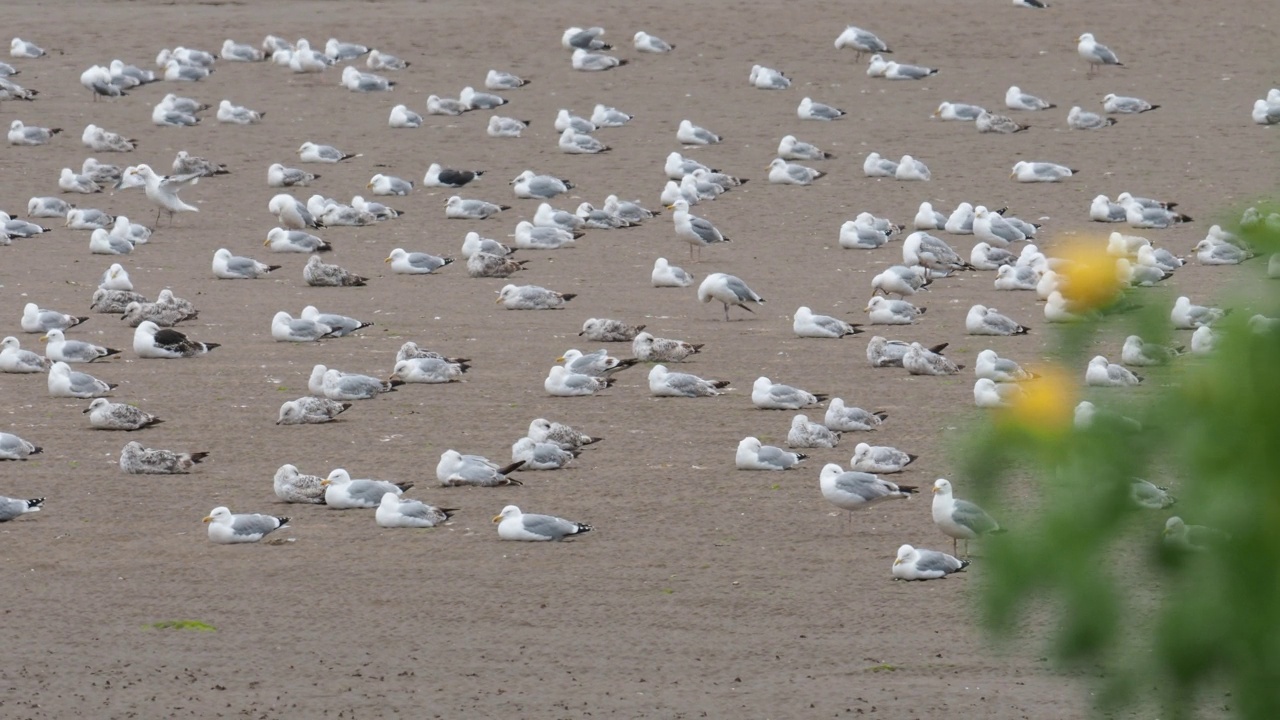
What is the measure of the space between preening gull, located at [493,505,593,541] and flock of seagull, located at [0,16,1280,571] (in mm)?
11

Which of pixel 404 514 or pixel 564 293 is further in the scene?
pixel 564 293

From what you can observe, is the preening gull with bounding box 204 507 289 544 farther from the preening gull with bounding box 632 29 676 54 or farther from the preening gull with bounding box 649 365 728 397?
the preening gull with bounding box 632 29 676 54

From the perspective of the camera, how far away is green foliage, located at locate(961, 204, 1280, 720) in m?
2.20

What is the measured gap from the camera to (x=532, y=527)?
10844 mm

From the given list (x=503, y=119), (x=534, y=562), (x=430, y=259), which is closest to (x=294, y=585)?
(x=534, y=562)

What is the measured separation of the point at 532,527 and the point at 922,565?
89.5 inches

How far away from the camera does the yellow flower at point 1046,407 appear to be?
2207mm

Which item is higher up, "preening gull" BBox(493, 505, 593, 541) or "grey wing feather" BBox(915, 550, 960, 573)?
"grey wing feather" BBox(915, 550, 960, 573)

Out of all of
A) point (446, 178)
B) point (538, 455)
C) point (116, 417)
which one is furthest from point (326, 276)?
point (538, 455)

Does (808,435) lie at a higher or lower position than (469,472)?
lower

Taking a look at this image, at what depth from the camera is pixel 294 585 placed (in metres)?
10.2

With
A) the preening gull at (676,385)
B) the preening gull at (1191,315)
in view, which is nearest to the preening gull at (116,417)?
the preening gull at (676,385)

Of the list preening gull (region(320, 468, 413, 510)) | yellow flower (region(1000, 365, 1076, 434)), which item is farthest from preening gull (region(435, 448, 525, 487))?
yellow flower (region(1000, 365, 1076, 434))

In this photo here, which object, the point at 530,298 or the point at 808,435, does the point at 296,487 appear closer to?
the point at 808,435
